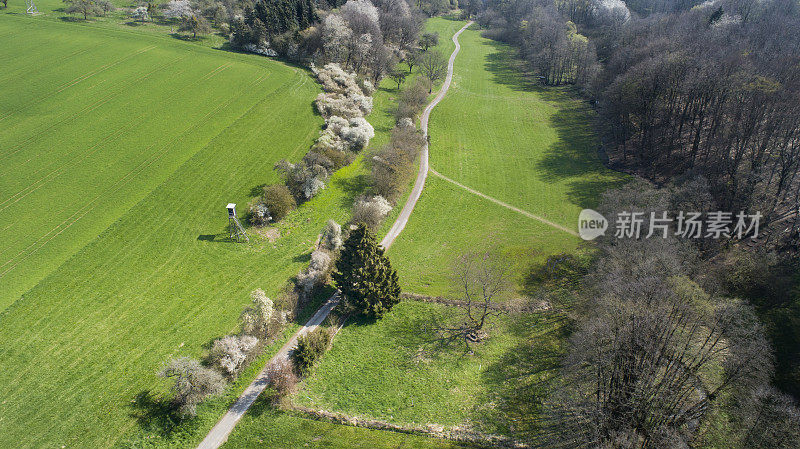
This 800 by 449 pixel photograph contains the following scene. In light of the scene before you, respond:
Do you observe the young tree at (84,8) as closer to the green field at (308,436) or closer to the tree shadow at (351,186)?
the tree shadow at (351,186)

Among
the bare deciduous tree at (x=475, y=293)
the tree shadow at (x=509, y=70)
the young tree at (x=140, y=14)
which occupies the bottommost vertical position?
the bare deciduous tree at (x=475, y=293)

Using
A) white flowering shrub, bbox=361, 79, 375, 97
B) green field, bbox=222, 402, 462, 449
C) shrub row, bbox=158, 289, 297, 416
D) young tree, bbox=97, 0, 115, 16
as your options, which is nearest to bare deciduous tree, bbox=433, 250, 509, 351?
green field, bbox=222, 402, 462, 449

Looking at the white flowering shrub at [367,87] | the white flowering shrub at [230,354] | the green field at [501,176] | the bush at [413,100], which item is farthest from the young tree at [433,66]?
the white flowering shrub at [230,354]

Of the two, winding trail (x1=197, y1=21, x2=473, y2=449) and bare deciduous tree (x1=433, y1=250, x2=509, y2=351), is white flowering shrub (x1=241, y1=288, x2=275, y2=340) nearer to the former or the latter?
winding trail (x1=197, y1=21, x2=473, y2=449)

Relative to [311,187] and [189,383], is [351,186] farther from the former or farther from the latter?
[189,383]

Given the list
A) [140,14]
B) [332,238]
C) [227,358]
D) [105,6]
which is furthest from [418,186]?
[105,6]

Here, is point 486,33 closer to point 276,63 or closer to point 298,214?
point 276,63

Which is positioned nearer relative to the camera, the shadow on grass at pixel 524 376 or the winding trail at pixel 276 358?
the winding trail at pixel 276 358
